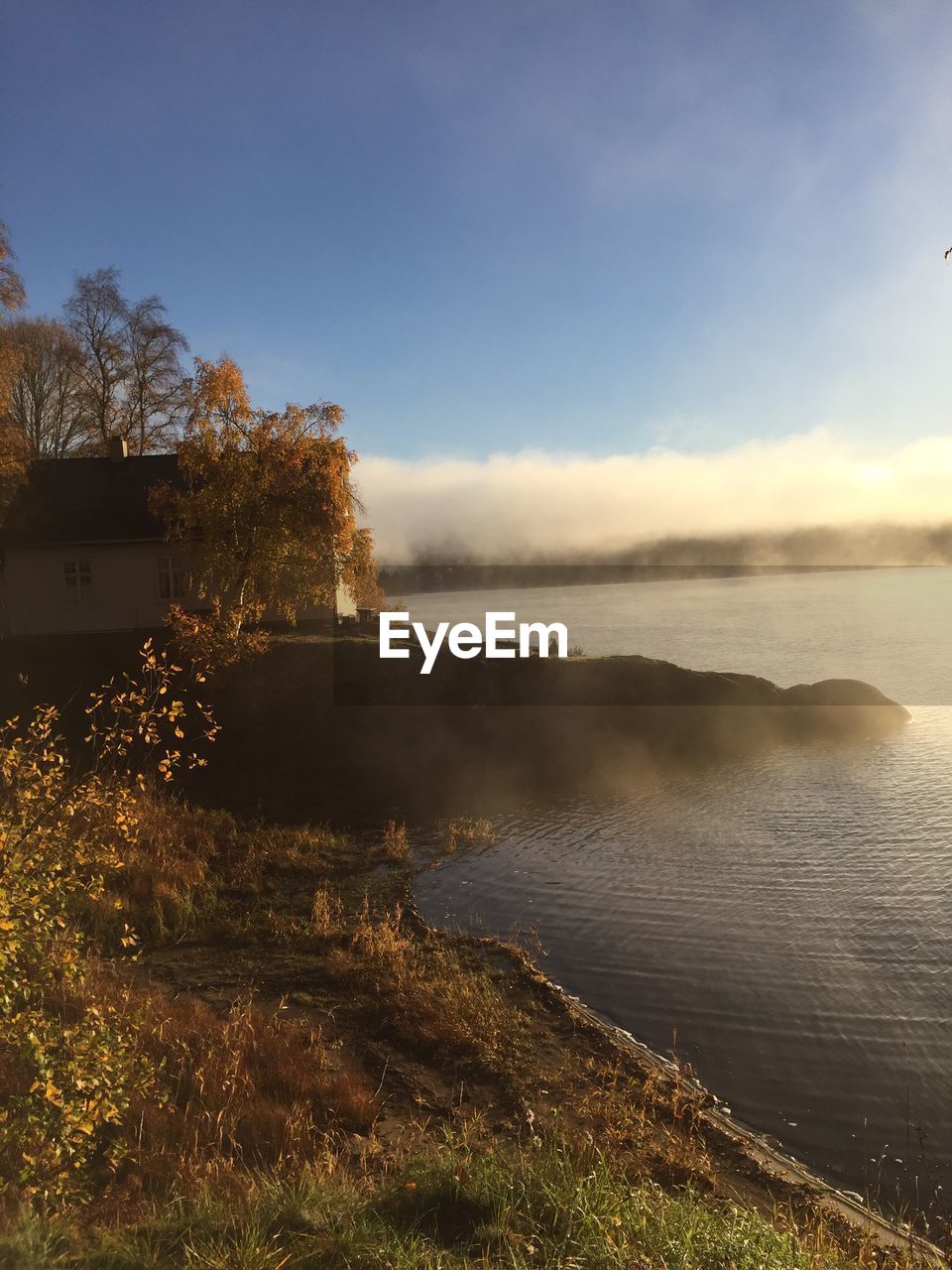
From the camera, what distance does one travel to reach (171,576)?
124 feet

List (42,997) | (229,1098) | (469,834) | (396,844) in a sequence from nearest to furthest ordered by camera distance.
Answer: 1. (42,997)
2. (229,1098)
3. (396,844)
4. (469,834)

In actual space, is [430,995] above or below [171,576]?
below

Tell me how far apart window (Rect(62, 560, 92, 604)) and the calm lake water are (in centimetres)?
2378

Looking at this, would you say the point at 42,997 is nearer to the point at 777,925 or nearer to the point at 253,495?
the point at 777,925

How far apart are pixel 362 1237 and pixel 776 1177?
16.2 feet

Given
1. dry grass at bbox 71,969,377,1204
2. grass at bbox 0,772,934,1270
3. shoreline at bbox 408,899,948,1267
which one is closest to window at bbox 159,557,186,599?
grass at bbox 0,772,934,1270

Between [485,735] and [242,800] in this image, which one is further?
[485,735]

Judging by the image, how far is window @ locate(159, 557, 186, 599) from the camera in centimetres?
3762

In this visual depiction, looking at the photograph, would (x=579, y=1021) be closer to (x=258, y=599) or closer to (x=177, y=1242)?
(x=177, y=1242)

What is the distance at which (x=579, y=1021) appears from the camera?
39.1 ft

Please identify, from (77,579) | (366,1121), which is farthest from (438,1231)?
(77,579)

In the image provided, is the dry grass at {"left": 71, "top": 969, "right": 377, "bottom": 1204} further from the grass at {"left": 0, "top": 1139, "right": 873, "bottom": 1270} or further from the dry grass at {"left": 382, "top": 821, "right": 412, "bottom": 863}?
the dry grass at {"left": 382, "top": 821, "right": 412, "bottom": 863}

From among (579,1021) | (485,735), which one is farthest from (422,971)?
(485,735)

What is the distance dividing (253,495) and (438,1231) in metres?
27.5
